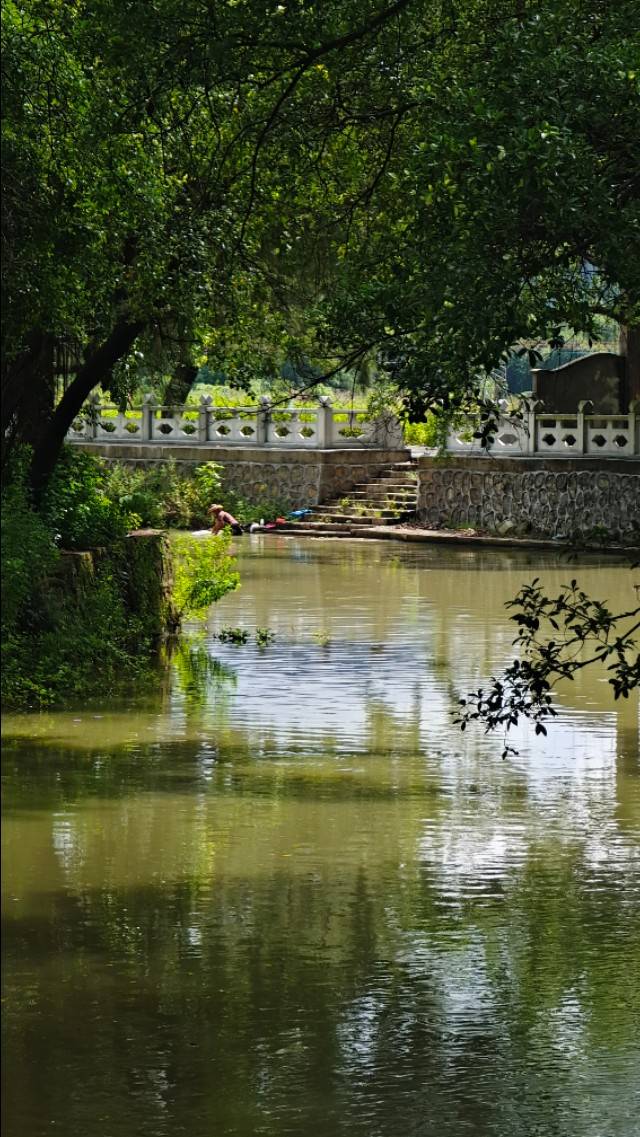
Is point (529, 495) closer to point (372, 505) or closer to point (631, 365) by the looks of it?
point (631, 365)

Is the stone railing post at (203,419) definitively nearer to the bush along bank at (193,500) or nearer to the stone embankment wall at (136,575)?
the bush along bank at (193,500)

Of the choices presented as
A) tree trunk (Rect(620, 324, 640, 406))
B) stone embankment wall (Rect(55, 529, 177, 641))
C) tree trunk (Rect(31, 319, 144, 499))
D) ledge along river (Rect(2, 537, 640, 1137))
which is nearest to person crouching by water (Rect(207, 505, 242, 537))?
tree trunk (Rect(620, 324, 640, 406))

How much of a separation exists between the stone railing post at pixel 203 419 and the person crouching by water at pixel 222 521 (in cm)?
385

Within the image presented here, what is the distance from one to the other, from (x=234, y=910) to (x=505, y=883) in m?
1.62

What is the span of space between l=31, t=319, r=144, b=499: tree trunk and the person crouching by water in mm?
17503

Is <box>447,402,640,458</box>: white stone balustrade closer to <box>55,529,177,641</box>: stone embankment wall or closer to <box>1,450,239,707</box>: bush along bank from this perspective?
<box>55,529,177,641</box>: stone embankment wall

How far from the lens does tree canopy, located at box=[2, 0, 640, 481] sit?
7.86m

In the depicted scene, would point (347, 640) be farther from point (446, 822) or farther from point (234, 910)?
point (234, 910)

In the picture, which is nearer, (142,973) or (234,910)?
(142,973)

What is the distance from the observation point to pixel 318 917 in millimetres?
8922

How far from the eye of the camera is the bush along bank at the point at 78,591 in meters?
15.0

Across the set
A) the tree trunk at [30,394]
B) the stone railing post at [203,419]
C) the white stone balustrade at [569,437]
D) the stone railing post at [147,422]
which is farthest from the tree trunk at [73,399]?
the stone railing post at [147,422]

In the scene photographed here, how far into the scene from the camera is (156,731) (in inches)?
551

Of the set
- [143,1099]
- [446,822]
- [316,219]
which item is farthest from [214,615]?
[143,1099]
